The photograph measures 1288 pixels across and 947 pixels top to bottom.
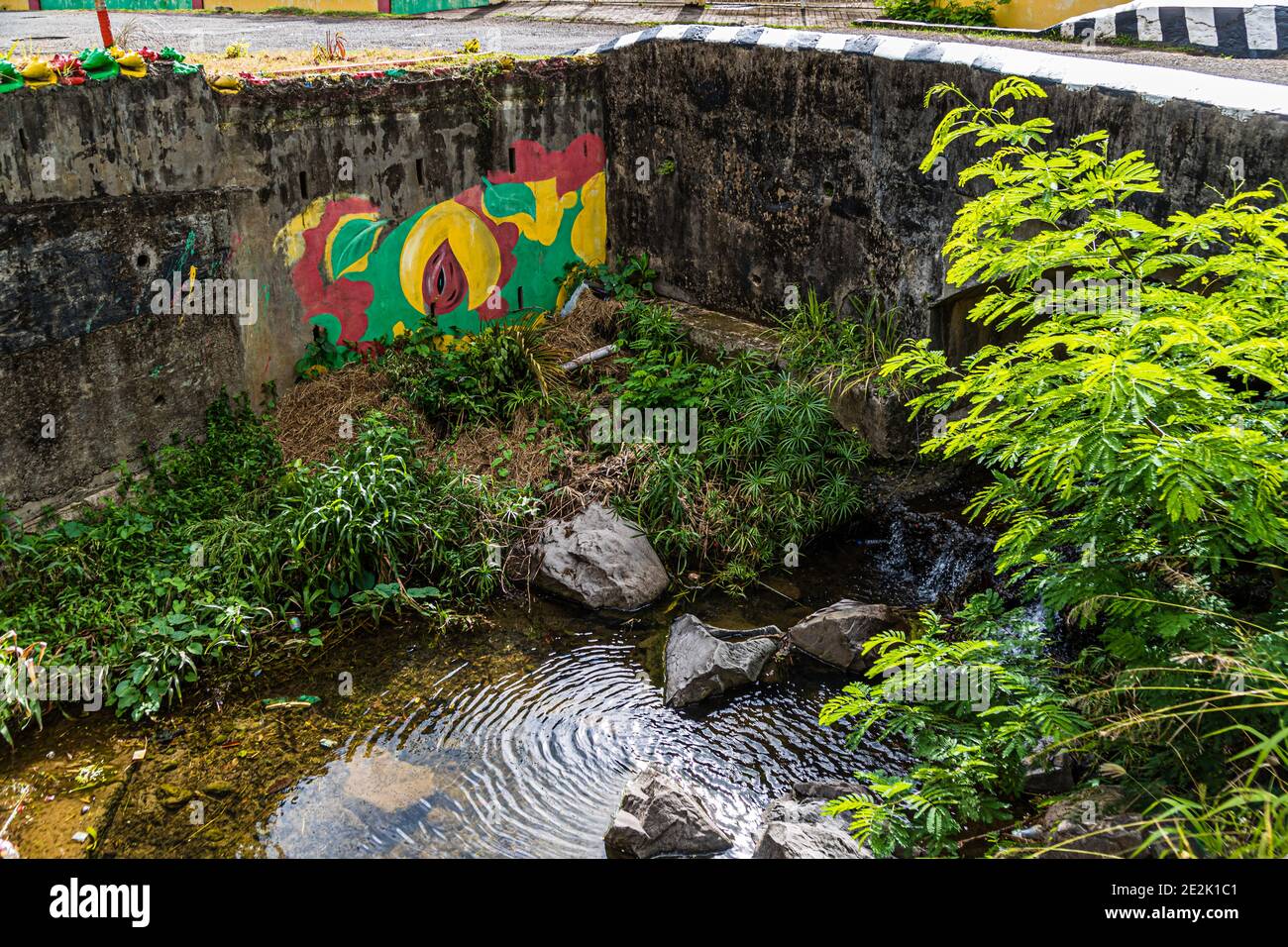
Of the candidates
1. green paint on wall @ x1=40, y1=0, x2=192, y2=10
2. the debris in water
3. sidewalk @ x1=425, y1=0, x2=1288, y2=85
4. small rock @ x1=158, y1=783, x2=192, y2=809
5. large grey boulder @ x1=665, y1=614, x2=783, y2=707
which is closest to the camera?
small rock @ x1=158, y1=783, x2=192, y2=809

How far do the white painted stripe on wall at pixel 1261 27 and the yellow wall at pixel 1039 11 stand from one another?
1.90m

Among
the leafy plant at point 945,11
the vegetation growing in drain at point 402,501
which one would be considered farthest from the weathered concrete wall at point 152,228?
the leafy plant at point 945,11

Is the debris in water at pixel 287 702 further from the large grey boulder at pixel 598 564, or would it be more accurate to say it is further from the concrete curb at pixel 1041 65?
the concrete curb at pixel 1041 65

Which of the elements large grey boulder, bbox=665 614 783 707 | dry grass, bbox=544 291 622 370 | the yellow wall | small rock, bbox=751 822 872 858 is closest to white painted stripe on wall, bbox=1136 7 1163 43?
the yellow wall

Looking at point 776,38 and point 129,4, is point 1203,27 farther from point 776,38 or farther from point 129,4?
point 129,4

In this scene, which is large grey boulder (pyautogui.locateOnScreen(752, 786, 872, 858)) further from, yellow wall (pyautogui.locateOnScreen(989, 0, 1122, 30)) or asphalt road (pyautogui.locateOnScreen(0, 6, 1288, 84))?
yellow wall (pyautogui.locateOnScreen(989, 0, 1122, 30))

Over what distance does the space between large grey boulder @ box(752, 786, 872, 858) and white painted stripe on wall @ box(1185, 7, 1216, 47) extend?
283 inches

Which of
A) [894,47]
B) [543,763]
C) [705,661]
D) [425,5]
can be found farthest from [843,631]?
[425,5]

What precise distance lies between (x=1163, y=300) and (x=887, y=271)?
4.03 meters

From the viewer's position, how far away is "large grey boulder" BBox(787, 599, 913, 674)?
6242 mm

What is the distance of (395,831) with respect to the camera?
5.05 m

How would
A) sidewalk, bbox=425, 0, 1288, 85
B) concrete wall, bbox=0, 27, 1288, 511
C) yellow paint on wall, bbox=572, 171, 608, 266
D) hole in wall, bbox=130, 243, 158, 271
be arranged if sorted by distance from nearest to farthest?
concrete wall, bbox=0, 27, 1288, 511 < hole in wall, bbox=130, 243, 158, 271 < sidewalk, bbox=425, 0, 1288, 85 < yellow paint on wall, bbox=572, 171, 608, 266

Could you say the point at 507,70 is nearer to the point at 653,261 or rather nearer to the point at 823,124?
the point at 653,261

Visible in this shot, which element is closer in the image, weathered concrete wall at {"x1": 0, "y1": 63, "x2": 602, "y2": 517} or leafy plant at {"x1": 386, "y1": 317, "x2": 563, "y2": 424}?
weathered concrete wall at {"x1": 0, "y1": 63, "x2": 602, "y2": 517}
